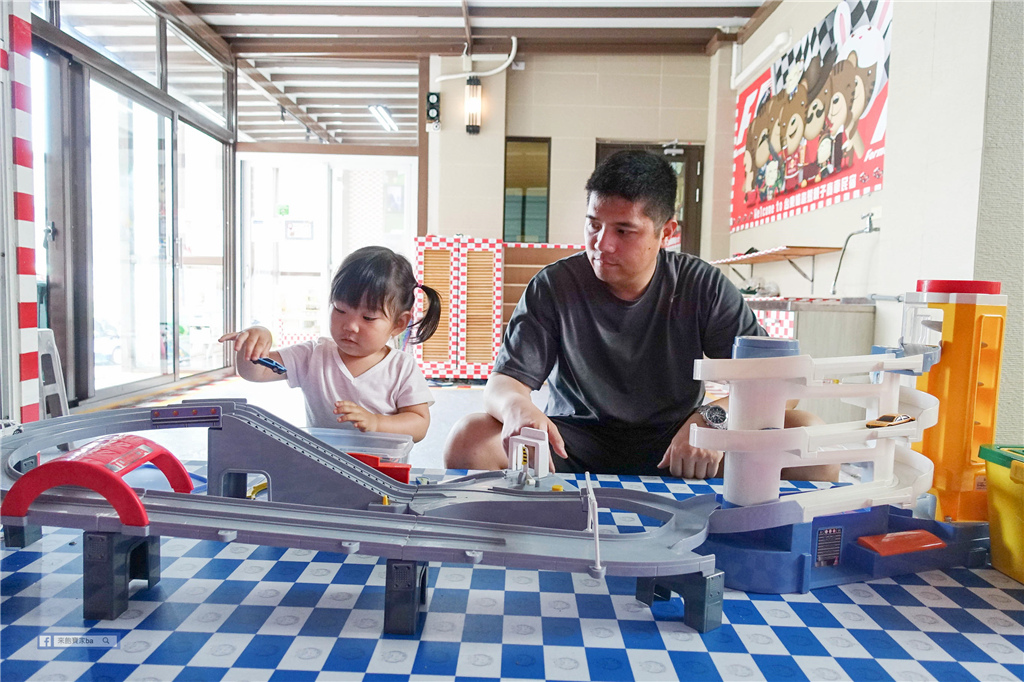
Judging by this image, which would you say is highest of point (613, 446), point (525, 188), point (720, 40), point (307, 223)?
point (720, 40)

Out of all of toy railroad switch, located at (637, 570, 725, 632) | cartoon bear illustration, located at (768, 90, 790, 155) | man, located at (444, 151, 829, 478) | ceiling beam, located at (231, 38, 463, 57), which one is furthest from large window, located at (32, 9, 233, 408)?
cartoon bear illustration, located at (768, 90, 790, 155)

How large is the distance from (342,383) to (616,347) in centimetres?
73

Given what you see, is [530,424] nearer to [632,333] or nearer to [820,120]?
[632,333]

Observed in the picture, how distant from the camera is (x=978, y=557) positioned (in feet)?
2.51

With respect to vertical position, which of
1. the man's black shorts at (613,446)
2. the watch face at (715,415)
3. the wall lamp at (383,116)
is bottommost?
the man's black shorts at (613,446)

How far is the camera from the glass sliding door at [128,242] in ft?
13.9

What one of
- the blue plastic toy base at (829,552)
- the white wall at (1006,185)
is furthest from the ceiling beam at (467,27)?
the blue plastic toy base at (829,552)

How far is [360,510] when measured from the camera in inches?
25.5

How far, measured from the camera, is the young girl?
4.79ft

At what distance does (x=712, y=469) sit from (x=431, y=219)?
5.45 meters

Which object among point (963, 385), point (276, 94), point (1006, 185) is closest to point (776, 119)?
point (1006, 185)

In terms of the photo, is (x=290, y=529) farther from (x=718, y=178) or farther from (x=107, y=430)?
(x=718, y=178)

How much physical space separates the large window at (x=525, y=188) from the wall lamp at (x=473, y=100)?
457mm

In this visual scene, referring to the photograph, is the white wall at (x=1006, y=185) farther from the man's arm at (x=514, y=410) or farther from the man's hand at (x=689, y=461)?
the man's arm at (x=514, y=410)
